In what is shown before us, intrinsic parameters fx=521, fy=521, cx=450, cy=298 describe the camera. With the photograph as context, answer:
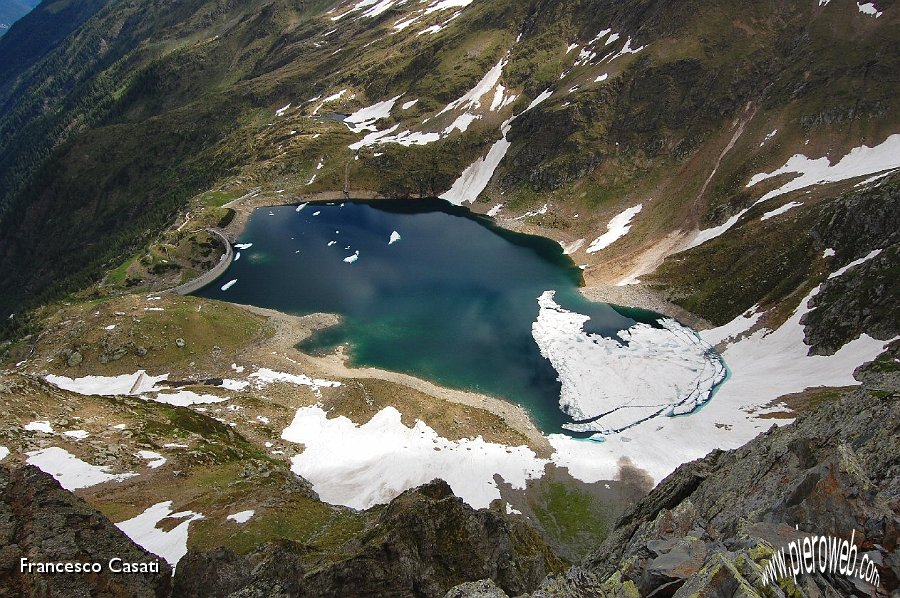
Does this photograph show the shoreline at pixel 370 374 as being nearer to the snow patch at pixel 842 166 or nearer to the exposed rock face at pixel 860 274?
the exposed rock face at pixel 860 274

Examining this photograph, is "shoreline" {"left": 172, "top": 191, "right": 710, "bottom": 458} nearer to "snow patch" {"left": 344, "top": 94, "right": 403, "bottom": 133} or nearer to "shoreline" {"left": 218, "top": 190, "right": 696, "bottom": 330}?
"shoreline" {"left": 218, "top": 190, "right": 696, "bottom": 330}

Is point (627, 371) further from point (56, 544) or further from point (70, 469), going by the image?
point (56, 544)

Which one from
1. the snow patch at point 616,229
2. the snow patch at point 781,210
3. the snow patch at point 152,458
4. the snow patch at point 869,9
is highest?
the snow patch at point 152,458

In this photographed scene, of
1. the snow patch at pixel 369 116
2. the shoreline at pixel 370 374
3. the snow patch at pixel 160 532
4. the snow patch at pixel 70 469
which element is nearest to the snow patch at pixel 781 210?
the shoreline at pixel 370 374

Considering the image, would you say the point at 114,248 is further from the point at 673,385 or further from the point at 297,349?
the point at 673,385

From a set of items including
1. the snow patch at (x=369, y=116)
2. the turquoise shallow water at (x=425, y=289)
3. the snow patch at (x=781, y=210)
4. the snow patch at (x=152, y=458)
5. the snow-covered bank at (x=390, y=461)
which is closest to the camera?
the snow patch at (x=152, y=458)

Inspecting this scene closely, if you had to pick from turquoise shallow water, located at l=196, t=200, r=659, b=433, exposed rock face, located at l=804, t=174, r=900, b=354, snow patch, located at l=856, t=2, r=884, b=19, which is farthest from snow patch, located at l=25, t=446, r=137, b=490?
snow patch, located at l=856, t=2, r=884, b=19
